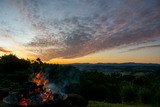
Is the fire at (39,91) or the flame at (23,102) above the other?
the fire at (39,91)

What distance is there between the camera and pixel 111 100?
22703 mm

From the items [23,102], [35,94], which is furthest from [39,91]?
[23,102]

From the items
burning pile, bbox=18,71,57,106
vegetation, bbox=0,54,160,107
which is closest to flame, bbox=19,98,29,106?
burning pile, bbox=18,71,57,106

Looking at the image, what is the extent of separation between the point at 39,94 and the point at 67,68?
7830 mm

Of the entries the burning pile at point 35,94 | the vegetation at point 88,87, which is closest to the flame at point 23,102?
the burning pile at point 35,94

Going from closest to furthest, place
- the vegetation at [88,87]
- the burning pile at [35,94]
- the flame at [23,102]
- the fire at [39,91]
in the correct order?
the flame at [23,102]
the burning pile at [35,94]
the fire at [39,91]
the vegetation at [88,87]

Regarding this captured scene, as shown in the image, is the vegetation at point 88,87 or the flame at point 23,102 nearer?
the flame at point 23,102

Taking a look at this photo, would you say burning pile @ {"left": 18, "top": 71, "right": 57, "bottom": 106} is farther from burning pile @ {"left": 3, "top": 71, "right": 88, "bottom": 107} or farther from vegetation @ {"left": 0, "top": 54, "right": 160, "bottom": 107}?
vegetation @ {"left": 0, "top": 54, "right": 160, "bottom": 107}

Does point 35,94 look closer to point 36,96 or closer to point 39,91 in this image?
point 36,96

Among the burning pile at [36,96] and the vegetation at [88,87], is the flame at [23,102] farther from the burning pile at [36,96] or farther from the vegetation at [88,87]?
the vegetation at [88,87]

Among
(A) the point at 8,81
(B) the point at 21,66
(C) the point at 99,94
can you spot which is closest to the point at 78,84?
(C) the point at 99,94

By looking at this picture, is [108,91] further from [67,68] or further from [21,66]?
[21,66]

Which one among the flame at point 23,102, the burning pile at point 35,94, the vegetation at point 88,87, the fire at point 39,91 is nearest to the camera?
the flame at point 23,102

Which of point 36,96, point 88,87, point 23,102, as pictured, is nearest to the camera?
point 23,102
